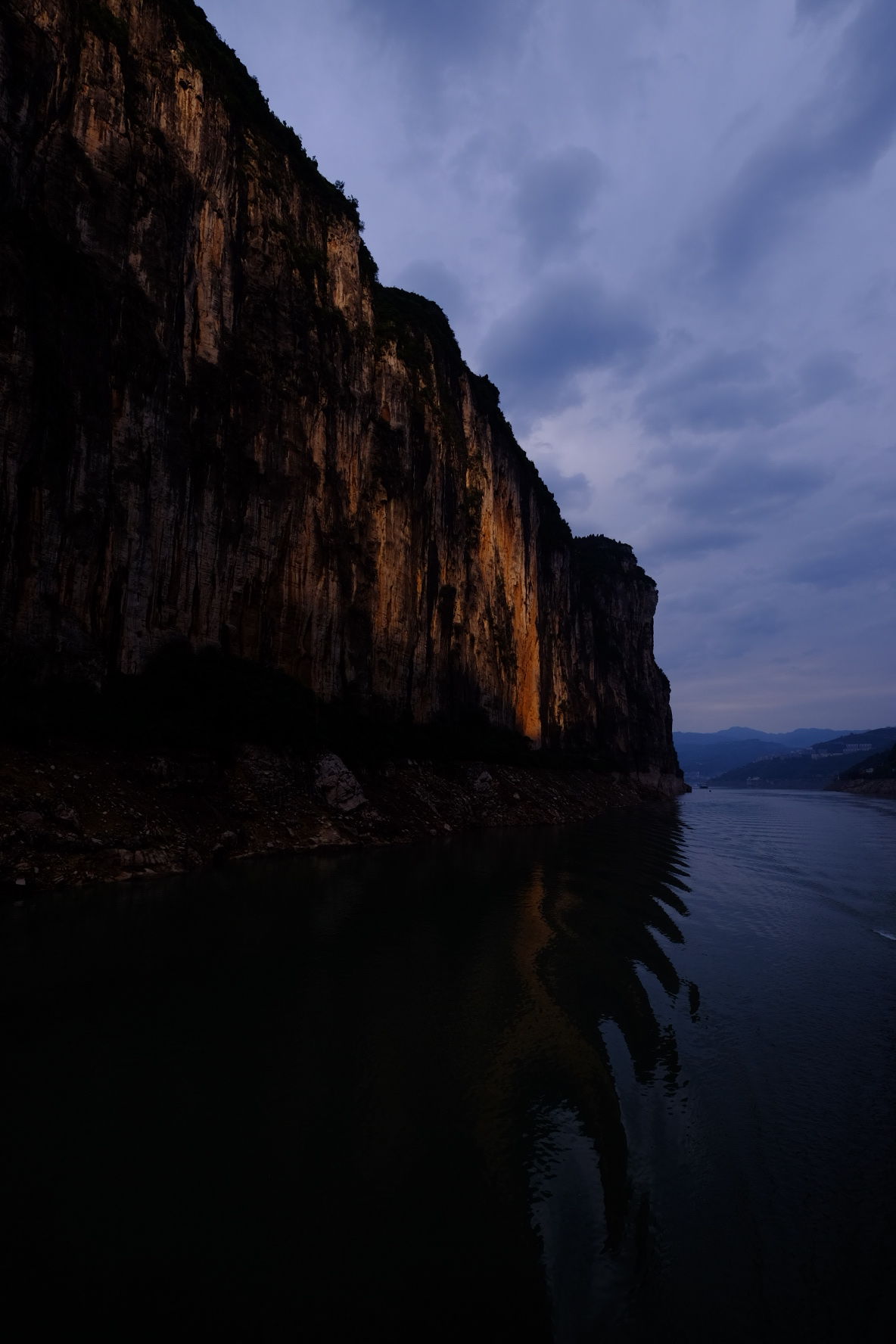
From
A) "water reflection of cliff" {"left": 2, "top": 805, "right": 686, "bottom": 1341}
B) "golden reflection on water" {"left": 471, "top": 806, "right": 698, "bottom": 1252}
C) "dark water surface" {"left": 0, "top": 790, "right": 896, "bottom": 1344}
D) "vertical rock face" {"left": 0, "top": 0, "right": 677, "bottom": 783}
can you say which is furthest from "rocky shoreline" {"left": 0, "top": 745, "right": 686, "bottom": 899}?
"golden reflection on water" {"left": 471, "top": 806, "right": 698, "bottom": 1252}

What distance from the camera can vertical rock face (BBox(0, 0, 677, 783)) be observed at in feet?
81.3

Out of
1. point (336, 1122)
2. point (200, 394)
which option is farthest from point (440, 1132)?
point (200, 394)

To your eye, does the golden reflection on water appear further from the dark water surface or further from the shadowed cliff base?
the shadowed cliff base

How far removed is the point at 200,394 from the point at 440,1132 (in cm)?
3419

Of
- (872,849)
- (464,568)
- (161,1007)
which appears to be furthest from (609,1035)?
(464,568)

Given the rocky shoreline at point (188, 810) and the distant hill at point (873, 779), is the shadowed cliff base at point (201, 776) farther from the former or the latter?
the distant hill at point (873, 779)

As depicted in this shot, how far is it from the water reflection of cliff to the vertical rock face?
18727 millimetres

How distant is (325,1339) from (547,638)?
3100 inches

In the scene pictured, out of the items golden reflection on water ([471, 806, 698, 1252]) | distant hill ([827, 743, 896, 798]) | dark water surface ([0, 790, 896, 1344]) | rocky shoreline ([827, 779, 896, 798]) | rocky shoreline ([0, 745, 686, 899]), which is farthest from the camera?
distant hill ([827, 743, 896, 798])

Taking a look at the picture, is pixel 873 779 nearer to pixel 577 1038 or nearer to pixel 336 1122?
pixel 577 1038

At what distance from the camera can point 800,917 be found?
18922mm

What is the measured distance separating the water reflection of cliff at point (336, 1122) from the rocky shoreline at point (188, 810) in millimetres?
4963

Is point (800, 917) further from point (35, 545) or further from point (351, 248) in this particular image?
point (351, 248)

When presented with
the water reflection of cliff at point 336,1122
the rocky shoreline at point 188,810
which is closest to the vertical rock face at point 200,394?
the rocky shoreline at point 188,810
